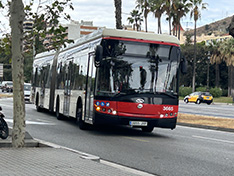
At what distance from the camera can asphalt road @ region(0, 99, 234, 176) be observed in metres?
9.81

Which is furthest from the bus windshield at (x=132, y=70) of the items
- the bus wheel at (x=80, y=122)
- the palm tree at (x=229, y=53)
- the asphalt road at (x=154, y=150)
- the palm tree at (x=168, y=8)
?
the palm tree at (x=229, y=53)

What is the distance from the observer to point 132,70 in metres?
15.2

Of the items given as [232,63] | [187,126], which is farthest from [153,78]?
[232,63]

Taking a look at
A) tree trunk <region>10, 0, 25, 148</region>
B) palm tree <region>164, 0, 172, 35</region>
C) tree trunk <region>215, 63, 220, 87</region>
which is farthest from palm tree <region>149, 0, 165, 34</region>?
tree trunk <region>10, 0, 25, 148</region>

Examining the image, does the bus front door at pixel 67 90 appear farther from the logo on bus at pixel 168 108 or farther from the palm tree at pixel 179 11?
the palm tree at pixel 179 11

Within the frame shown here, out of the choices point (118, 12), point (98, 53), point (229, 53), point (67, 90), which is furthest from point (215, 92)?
point (98, 53)

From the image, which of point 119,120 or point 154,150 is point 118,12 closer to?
point 119,120

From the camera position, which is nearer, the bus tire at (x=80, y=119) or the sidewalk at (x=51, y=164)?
the sidewalk at (x=51, y=164)

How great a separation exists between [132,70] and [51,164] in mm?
7296

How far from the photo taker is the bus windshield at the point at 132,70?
49.6 ft

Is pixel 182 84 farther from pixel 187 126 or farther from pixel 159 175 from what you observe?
pixel 159 175

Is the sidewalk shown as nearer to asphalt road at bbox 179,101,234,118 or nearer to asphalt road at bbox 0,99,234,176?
asphalt road at bbox 0,99,234,176

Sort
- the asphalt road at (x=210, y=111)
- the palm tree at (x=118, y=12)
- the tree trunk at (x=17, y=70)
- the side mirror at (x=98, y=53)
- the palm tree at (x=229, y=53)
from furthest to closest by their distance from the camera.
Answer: the palm tree at (x=229, y=53), the asphalt road at (x=210, y=111), the palm tree at (x=118, y=12), the side mirror at (x=98, y=53), the tree trunk at (x=17, y=70)

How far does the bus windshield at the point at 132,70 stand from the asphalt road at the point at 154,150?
1509 mm
